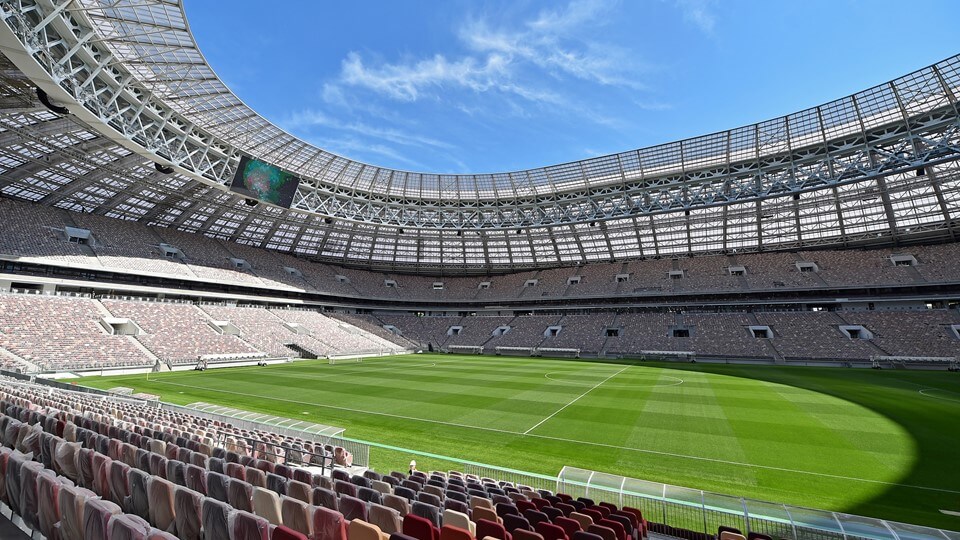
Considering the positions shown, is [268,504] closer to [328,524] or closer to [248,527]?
[328,524]

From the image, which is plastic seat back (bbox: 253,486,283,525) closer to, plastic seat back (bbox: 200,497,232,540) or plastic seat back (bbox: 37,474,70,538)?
plastic seat back (bbox: 200,497,232,540)

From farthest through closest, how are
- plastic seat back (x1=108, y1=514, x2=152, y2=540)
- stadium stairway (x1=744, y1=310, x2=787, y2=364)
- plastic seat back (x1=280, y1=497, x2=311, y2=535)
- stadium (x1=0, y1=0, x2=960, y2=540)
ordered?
stadium stairway (x1=744, y1=310, x2=787, y2=364), stadium (x1=0, y1=0, x2=960, y2=540), plastic seat back (x1=280, y1=497, x2=311, y2=535), plastic seat back (x1=108, y1=514, x2=152, y2=540)

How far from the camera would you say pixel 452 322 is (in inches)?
2680

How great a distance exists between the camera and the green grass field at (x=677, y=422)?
11.5 m

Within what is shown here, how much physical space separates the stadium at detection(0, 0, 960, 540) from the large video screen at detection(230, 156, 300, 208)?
0.77 ft

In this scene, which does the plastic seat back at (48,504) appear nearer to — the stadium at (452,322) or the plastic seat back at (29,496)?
the stadium at (452,322)

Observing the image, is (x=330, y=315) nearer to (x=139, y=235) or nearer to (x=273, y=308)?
(x=273, y=308)

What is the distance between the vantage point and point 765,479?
11.6 meters

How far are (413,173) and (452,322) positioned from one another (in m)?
30.2

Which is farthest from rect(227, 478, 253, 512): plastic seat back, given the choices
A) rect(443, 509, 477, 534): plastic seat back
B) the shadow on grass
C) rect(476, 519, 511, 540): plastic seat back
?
the shadow on grass

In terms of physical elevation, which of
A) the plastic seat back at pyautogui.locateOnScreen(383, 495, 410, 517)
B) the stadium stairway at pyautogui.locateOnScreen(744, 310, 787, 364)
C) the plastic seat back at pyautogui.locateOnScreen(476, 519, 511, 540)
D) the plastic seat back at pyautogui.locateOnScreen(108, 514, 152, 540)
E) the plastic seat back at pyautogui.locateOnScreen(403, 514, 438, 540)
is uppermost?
the stadium stairway at pyautogui.locateOnScreen(744, 310, 787, 364)

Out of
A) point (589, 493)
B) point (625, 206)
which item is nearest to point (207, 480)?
point (589, 493)

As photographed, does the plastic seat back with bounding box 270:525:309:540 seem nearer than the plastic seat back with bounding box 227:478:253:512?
Yes

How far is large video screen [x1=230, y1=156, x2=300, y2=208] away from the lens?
108ft
